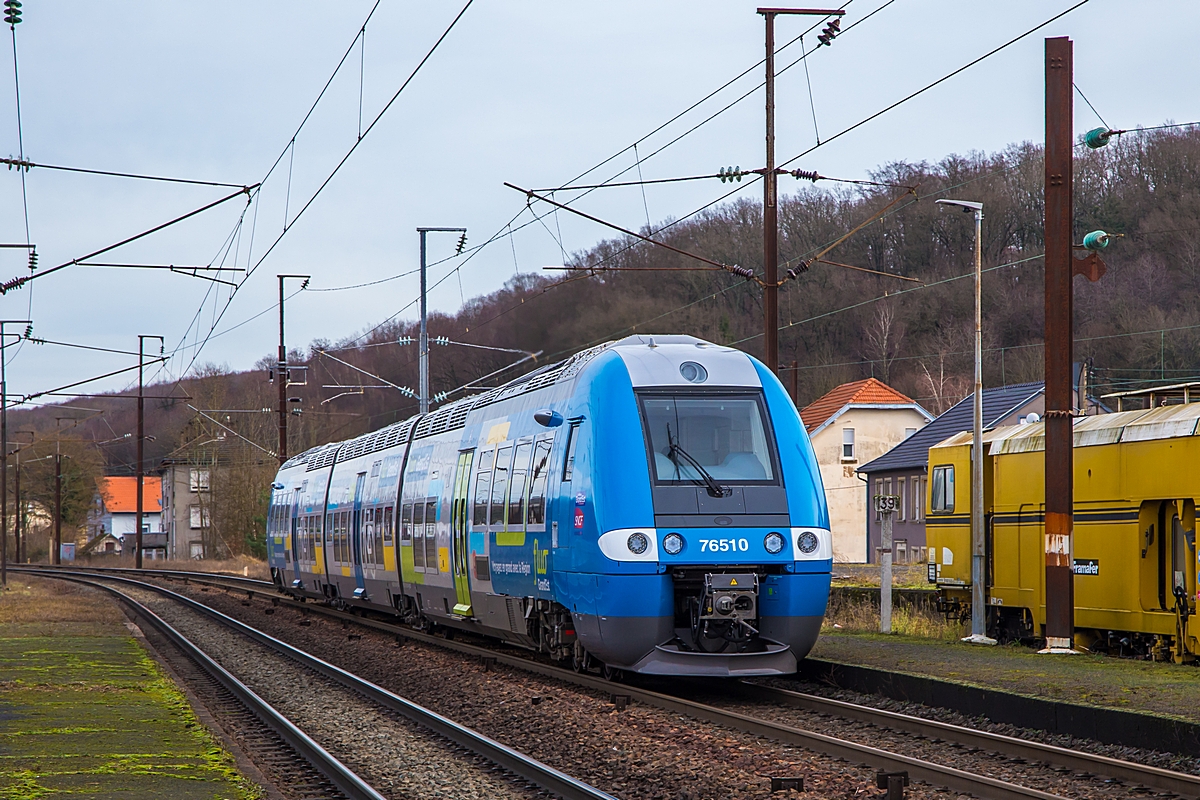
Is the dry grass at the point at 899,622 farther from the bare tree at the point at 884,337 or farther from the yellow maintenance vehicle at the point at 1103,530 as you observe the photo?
the bare tree at the point at 884,337

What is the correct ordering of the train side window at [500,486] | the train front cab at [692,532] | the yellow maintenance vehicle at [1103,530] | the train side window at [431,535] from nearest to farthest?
the train front cab at [692,532]
the yellow maintenance vehicle at [1103,530]
the train side window at [500,486]
the train side window at [431,535]

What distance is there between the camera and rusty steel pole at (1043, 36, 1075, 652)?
16.4 metres

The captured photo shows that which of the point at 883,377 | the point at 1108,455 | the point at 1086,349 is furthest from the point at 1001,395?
the point at 1108,455

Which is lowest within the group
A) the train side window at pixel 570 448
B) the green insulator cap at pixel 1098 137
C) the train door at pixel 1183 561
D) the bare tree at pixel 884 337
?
the train door at pixel 1183 561

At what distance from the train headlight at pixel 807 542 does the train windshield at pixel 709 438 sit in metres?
0.61

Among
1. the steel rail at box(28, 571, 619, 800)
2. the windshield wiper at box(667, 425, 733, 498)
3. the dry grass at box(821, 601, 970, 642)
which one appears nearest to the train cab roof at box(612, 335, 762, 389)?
the windshield wiper at box(667, 425, 733, 498)

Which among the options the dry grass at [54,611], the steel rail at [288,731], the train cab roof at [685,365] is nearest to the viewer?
the steel rail at [288,731]

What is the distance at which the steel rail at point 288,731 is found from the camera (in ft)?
31.1

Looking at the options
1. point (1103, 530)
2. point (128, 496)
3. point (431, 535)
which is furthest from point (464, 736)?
point (128, 496)

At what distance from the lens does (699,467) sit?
1354 cm

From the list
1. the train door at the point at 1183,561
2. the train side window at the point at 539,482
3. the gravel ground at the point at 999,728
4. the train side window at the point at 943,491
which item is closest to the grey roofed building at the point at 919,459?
the train side window at the point at 943,491

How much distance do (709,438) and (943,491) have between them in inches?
367

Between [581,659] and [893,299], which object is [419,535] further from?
[893,299]

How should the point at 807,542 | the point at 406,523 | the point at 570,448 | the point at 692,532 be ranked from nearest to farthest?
the point at 692,532
the point at 807,542
the point at 570,448
the point at 406,523
